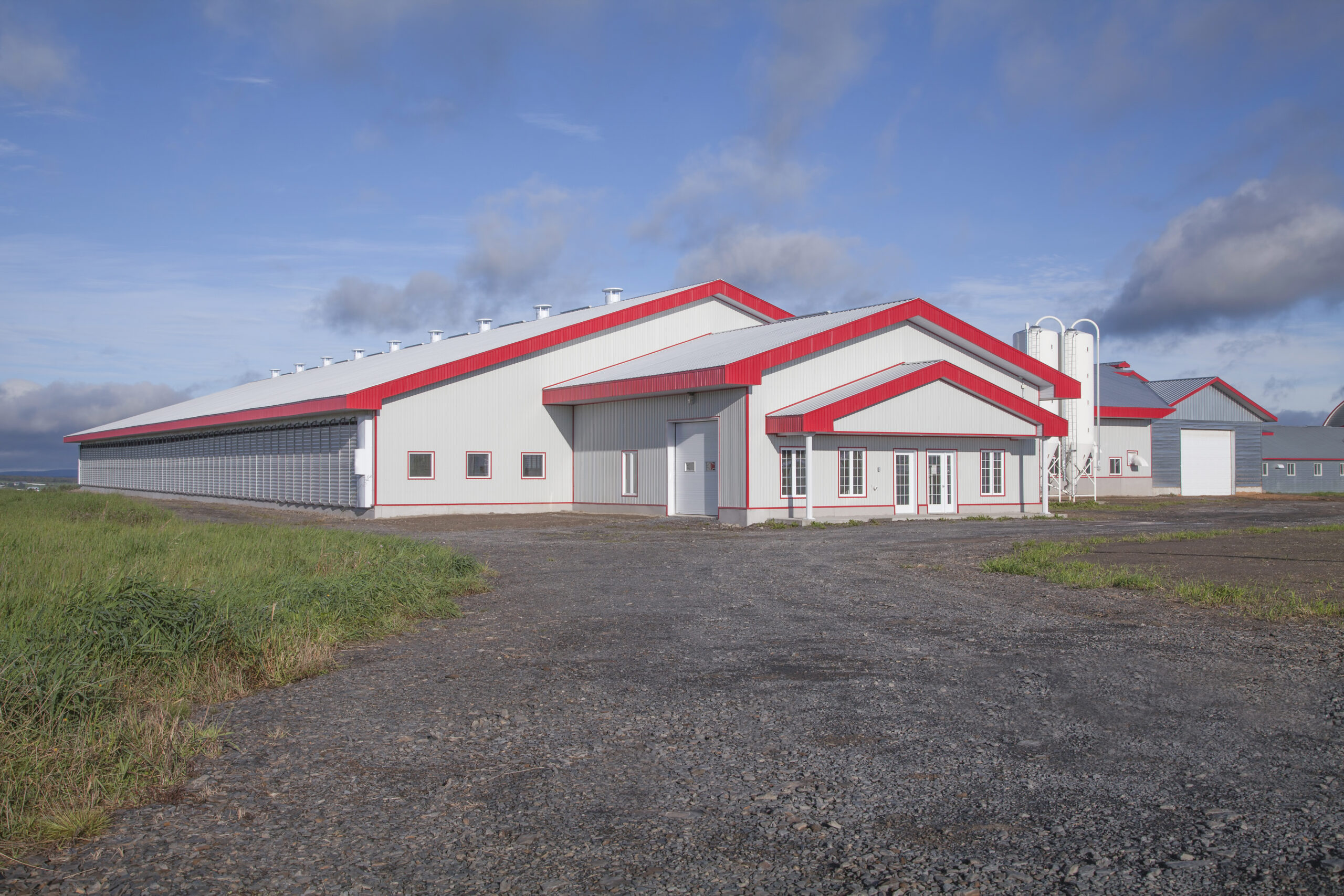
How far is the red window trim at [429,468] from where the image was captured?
2717 centimetres

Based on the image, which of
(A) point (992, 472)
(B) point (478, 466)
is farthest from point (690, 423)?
(A) point (992, 472)

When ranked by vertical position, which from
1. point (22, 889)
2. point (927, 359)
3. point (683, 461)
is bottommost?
point (22, 889)

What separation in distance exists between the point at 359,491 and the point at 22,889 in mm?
23688

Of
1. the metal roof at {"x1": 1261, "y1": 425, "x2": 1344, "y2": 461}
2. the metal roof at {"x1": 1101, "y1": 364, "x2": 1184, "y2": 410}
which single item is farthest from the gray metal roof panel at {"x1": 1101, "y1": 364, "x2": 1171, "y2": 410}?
the metal roof at {"x1": 1261, "y1": 425, "x2": 1344, "y2": 461}

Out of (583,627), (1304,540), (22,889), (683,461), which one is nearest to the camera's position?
(22,889)

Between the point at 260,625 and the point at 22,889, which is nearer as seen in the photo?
the point at 22,889

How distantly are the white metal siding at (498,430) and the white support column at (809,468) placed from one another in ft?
9.60

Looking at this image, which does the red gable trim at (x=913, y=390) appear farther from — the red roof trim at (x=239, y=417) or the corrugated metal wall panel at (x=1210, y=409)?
the corrugated metal wall panel at (x=1210, y=409)

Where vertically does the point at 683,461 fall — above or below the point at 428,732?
above

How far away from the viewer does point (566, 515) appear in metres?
27.8

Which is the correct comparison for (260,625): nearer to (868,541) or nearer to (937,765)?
(937,765)

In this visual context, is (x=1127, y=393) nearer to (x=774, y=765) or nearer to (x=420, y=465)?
(x=420, y=465)

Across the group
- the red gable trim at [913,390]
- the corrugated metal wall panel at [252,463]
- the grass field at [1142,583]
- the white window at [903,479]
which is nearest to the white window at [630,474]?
the red gable trim at [913,390]

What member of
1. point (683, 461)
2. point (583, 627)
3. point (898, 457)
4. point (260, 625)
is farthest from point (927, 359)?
point (260, 625)
